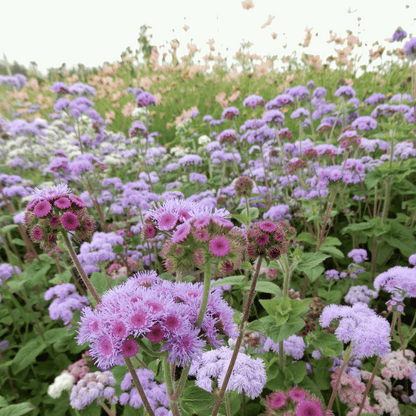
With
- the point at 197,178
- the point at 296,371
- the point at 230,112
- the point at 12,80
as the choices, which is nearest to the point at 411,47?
the point at 230,112

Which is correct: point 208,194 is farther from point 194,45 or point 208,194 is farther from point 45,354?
point 194,45

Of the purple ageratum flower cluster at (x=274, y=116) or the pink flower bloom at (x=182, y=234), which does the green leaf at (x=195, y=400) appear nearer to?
the pink flower bloom at (x=182, y=234)

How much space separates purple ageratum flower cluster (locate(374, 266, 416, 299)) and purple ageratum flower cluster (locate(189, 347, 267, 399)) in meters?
0.87

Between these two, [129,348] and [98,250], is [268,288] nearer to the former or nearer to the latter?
[129,348]

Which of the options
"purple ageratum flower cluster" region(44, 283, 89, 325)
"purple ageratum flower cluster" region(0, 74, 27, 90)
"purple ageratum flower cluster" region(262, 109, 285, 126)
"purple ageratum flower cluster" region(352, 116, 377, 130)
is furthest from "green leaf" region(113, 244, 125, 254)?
"purple ageratum flower cluster" region(0, 74, 27, 90)

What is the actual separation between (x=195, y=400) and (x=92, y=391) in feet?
3.23

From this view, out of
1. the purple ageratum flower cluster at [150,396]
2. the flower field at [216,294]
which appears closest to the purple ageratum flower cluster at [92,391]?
the flower field at [216,294]

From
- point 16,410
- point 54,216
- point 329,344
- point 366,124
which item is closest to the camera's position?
Answer: point 54,216

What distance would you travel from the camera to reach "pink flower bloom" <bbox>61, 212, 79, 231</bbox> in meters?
1.23

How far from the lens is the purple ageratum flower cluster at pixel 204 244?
0.93m

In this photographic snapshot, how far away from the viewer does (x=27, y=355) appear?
101 inches

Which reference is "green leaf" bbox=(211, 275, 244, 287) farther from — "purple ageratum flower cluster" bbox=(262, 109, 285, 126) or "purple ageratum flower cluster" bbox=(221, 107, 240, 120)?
"purple ageratum flower cluster" bbox=(221, 107, 240, 120)

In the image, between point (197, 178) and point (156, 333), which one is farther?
point (197, 178)

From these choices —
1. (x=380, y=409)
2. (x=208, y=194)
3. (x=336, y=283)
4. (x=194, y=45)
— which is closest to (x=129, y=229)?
(x=208, y=194)
